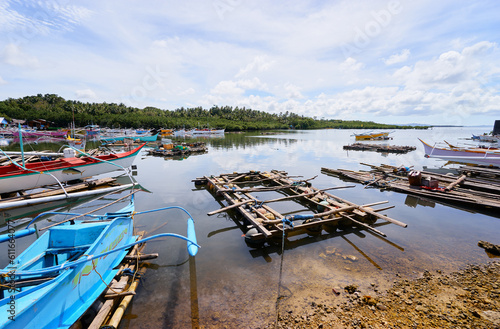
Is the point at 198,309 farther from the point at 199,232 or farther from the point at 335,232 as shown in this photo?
the point at 335,232

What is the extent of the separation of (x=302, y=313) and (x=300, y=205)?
24.7ft

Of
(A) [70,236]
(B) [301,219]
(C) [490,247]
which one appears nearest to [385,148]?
(C) [490,247]

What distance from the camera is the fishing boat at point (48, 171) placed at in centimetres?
1260

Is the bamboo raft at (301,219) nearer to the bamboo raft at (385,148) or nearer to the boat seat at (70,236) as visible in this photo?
the boat seat at (70,236)

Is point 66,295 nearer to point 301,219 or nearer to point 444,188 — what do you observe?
point 301,219

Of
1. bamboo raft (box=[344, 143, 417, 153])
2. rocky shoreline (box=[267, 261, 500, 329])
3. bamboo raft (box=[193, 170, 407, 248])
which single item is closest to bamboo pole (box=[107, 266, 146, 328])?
rocky shoreline (box=[267, 261, 500, 329])

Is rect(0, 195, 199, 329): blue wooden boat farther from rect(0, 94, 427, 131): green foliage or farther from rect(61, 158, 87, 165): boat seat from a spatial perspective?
rect(0, 94, 427, 131): green foliage

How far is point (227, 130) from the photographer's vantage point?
362 feet

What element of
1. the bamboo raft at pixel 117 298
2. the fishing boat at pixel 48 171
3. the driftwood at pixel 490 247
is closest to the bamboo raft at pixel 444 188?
the driftwood at pixel 490 247

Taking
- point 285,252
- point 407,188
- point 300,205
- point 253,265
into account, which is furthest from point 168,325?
point 407,188

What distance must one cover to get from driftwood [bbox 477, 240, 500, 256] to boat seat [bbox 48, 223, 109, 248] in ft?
41.5

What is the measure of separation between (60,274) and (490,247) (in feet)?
40.8

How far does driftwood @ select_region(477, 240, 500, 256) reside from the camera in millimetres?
7531

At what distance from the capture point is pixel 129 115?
340 ft
